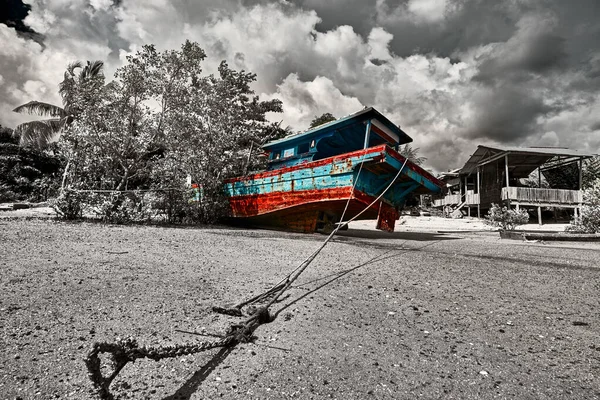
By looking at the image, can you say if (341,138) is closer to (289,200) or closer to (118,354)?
(289,200)

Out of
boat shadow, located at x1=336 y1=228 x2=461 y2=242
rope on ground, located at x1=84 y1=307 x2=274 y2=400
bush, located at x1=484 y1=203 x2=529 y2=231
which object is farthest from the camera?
bush, located at x1=484 y1=203 x2=529 y2=231

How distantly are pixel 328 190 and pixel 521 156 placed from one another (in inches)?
829

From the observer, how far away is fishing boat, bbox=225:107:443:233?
825 centimetres

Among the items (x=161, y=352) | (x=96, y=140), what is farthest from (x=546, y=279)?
(x=96, y=140)

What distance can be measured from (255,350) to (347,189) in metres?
6.47

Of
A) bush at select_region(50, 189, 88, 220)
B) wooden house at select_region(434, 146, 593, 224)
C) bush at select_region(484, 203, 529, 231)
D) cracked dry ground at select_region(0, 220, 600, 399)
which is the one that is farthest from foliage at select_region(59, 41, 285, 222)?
wooden house at select_region(434, 146, 593, 224)

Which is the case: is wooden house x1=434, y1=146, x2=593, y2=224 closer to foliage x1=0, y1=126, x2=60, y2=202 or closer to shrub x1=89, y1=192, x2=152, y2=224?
shrub x1=89, y1=192, x2=152, y2=224

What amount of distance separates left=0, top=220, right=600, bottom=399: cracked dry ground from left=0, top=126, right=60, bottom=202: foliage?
20.8 metres

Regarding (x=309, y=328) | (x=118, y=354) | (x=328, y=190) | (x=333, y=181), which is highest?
(x=333, y=181)

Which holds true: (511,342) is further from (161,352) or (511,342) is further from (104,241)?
(104,241)

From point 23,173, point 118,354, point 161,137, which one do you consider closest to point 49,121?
point 23,173

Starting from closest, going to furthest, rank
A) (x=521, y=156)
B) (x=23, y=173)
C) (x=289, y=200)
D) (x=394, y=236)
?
1. (x=289, y=200)
2. (x=394, y=236)
3. (x=23, y=173)
4. (x=521, y=156)

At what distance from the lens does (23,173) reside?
2186 cm

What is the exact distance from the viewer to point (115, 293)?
113 inches
